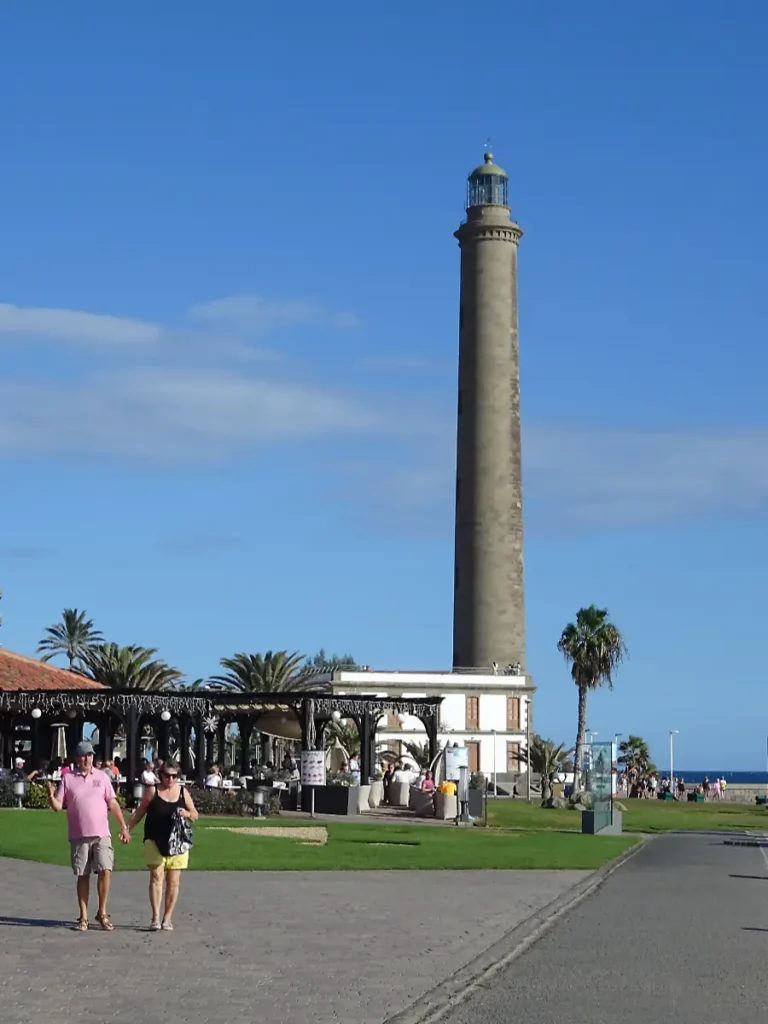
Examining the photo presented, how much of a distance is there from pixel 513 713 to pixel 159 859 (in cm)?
7410

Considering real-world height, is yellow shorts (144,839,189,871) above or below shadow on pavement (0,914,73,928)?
above

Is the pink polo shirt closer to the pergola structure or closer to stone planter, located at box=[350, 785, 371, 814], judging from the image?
stone planter, located at box=[350, 785, 371, 814]

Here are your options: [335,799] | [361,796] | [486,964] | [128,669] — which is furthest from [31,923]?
[128,669]

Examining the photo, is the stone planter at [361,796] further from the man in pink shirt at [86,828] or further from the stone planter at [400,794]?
the man in pink shirt at [86,828]

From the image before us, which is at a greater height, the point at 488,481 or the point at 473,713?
the point at 488,481

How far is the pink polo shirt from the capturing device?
579 inches

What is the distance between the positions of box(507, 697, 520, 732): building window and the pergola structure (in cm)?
3076

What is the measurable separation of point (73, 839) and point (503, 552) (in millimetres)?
74338

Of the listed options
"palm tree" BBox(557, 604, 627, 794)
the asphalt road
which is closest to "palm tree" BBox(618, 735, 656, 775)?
"palm tree" BBox(557, 604, 627, 794)

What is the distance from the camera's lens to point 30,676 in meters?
50.7

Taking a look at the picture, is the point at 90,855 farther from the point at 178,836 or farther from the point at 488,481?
the point at 488,481

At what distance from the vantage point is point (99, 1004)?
34.2ft

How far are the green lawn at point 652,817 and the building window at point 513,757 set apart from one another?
1815 cm

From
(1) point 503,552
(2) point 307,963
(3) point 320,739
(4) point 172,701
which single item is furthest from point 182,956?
(1) point 503,552
